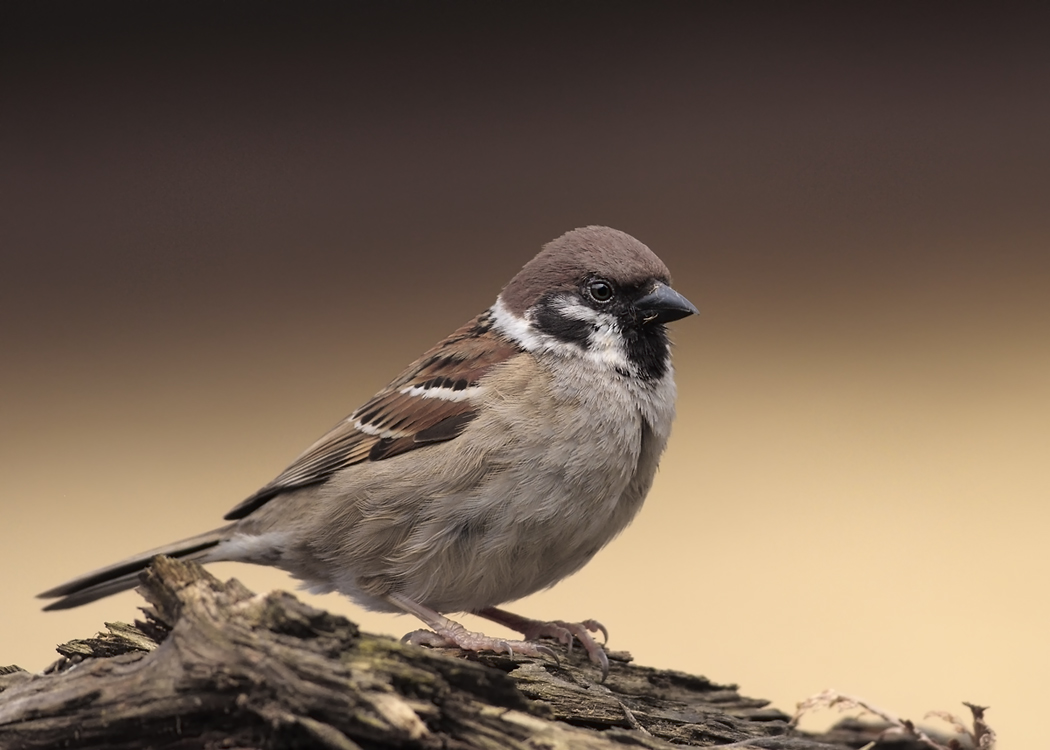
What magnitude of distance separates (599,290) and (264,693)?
1.45 meters

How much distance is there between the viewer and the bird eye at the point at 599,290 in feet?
8.31

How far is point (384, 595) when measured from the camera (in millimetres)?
2420

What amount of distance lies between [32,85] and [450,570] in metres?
2.11

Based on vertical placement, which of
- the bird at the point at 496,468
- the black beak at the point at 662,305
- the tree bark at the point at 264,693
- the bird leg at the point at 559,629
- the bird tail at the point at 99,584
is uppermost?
the black beak at the point at 662,305

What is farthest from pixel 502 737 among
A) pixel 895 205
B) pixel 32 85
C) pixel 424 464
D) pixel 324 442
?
pixel 895 205

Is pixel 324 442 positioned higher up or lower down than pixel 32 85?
lower down

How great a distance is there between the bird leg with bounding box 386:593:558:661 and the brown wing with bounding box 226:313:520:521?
0.38 m

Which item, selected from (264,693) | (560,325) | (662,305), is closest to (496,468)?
(560,325)

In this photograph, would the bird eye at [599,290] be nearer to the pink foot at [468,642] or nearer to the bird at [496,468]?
the bird at [496,468]

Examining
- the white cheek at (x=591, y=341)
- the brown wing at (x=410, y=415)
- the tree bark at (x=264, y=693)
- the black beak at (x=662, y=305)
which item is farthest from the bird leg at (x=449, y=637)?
the black beak at (x=662, y=305)

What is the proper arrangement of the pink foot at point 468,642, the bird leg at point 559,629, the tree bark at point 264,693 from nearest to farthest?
the tree bark at point 264,693 → the pink foot at point 468,642 → the bird leg at point 559,629

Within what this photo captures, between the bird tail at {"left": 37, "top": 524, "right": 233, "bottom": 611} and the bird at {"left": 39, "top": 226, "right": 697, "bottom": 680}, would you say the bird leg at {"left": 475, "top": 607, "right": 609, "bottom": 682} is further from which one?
the bird tail at {"left": 37, "top": 524, "right": 233, "bottom": 611}

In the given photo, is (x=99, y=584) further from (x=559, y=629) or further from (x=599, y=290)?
(x=599, y=290)

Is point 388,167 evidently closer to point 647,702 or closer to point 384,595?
point 384,595
